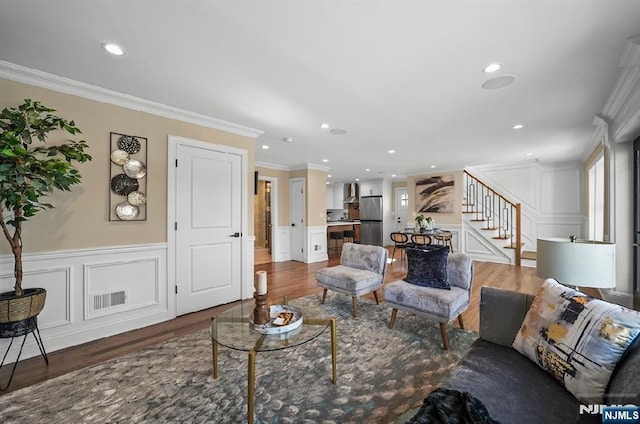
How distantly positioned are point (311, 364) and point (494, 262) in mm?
6072

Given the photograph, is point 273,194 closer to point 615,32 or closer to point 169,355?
point 169,355

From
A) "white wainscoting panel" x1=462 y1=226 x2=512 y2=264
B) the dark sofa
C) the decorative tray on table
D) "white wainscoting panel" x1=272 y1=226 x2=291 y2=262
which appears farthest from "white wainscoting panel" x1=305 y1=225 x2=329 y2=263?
the dark sofa

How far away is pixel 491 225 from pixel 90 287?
320 inches

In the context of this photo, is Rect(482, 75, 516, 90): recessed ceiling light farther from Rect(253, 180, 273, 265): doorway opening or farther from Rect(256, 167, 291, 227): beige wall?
Rect(253, 180, 273, 265): doorway opening

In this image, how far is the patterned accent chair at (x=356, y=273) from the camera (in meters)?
3.20

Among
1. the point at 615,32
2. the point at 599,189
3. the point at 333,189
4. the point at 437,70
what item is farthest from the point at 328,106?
the point at 333,189

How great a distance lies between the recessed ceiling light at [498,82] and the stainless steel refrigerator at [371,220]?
7041 millimetres

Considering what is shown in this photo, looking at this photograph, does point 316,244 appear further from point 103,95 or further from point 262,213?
point 103,95

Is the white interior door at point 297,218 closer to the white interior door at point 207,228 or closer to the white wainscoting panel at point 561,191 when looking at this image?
the white interior door at point 207,228

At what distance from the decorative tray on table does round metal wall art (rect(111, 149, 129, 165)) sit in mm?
2165

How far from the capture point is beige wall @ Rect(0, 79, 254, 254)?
2391 millimetres

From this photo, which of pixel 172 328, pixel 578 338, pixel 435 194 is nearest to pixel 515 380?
pixel 578 338

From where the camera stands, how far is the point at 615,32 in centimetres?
179

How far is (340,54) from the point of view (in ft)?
6.69
